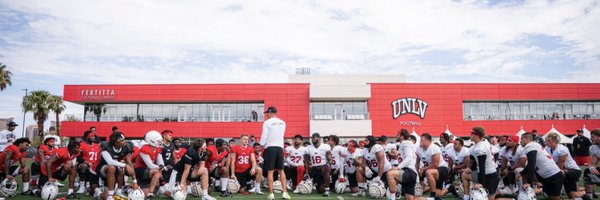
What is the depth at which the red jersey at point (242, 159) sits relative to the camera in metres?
12.9

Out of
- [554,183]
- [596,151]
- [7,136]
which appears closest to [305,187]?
[554,183]

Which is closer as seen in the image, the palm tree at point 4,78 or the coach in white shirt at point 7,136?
the coach in white shirt at point 7,136

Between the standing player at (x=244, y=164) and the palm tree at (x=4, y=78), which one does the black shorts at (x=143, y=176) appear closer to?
the standing player at (x=244, y=164)

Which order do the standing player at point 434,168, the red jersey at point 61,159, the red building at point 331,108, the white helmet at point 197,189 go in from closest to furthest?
the standing player at point 434,168, the white helmet at point 197,189, the red jersey at point 61,159, the red building at point 331,108

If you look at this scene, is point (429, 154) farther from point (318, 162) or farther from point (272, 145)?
point (318, 162)

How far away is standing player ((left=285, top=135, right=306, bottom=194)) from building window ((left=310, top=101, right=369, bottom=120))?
2947 cm

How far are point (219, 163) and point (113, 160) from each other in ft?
11.6

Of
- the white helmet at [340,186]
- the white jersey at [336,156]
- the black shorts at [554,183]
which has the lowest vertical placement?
the white helmet at [340,186]

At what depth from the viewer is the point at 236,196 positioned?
11.8 metres

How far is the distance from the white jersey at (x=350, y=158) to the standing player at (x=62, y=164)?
7470mm

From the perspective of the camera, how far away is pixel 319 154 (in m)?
12.9

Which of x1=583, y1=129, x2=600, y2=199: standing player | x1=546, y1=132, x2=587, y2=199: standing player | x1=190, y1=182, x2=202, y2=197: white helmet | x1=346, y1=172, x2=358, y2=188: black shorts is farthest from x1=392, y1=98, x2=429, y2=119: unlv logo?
x1=190, y1=182, x2=202, y2=197: white helmet

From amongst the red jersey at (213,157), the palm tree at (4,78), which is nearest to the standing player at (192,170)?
the red jersey at (213,157)

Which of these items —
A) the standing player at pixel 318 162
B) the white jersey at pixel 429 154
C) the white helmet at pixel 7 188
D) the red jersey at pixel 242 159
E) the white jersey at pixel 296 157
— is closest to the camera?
the white jersey at pixel 429 154
